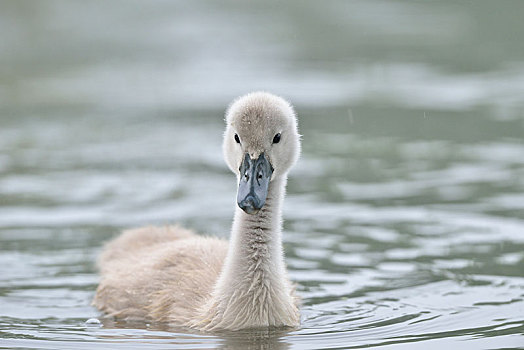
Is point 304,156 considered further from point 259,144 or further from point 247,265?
point 259,144

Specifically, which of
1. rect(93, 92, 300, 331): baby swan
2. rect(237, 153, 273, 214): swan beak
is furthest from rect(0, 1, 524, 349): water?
rect(237, 153, 273, 214): swan beak

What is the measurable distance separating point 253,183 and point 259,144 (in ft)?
1.05

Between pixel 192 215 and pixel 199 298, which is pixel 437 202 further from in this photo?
pixel 199 298

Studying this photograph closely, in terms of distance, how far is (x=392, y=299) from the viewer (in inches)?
360

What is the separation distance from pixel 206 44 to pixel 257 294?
47.9 feet

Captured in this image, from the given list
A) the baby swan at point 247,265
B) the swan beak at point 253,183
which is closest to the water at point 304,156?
the baby swan at point 247,265

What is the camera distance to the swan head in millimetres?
7609

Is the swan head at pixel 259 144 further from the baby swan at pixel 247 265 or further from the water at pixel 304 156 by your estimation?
the water at pixel 304 156

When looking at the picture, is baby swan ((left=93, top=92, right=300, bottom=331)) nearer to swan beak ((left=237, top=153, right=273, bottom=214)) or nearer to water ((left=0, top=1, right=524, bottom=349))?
swan beak ((left=237, top=153, right=273, bottom=214))

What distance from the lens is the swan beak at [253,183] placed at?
24.7 ft

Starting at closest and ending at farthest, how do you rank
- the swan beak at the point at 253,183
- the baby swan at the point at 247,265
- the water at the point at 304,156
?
the swan beak at the point at 253,183
the baby swan at the point at 247,265
the water at the point at 304,156

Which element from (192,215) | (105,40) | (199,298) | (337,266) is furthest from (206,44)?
(199,298)

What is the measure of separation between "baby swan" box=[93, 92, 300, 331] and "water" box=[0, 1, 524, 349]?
0.17m

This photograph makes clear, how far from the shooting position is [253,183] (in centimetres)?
761
